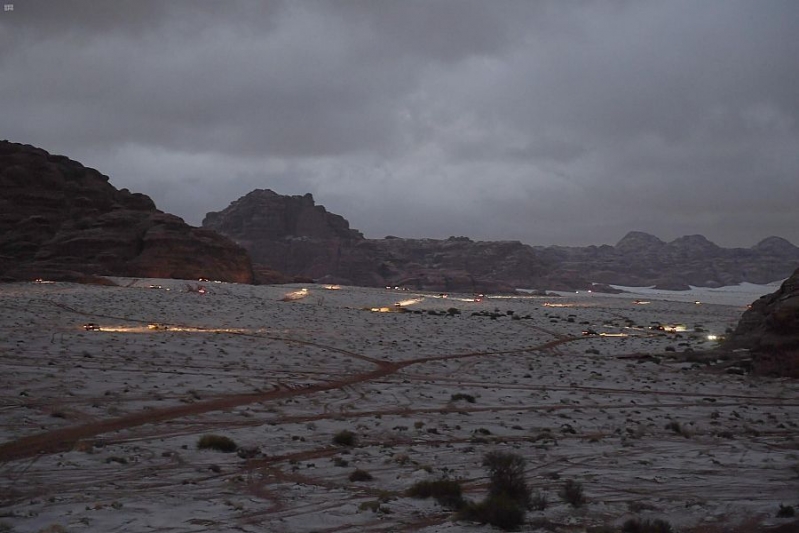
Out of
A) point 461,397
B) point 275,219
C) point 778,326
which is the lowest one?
point 461,397

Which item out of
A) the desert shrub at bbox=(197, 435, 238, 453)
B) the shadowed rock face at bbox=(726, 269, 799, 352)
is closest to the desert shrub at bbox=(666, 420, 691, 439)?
the desert shrub at bbox=(197, 435, 238, 453)

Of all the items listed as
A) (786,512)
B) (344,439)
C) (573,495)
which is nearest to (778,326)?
(786,512)

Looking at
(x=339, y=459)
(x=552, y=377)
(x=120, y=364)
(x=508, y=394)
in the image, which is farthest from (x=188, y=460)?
(x=552, y=377)

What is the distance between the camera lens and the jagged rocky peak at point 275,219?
14462 cm

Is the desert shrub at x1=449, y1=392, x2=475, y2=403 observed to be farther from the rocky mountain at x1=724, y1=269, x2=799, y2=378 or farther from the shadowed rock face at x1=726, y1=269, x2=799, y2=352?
the shadowed rock face at x1=726, y1=269, x2=799, y2=352

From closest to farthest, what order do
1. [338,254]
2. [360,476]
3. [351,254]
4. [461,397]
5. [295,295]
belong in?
[360,476] → [461,397] → [295,295] → [338,254] → [351,254]

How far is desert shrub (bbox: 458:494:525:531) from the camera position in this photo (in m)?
6.92

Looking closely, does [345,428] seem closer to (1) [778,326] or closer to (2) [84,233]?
(1) [778,326]

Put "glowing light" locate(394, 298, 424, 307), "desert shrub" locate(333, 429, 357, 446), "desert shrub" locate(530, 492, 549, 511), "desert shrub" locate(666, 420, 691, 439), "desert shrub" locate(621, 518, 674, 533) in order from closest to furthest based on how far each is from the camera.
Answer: "desert shrub" locate(621, 518, 674, 533)
"desert shrub" locate(530, 492, 549, 511)
"desert shrub" locate(333, 429, 357, 446)
"desert shrub" locate(666, 420, 691, 439)
"glowing light" locate(394, 298, 424, 307)

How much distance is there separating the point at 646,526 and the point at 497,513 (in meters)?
1.73

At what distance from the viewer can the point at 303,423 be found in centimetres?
1244

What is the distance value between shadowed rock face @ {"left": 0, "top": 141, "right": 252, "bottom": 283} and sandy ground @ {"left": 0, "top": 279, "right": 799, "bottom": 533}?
43952 mm

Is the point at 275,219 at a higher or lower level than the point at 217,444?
higher

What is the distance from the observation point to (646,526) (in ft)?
22.2
